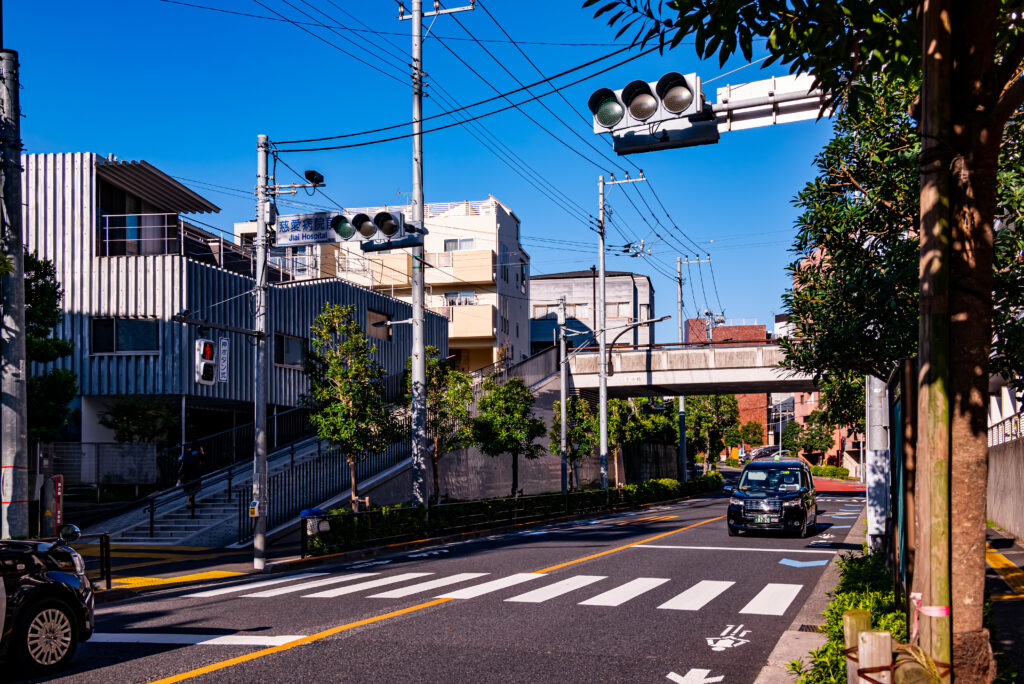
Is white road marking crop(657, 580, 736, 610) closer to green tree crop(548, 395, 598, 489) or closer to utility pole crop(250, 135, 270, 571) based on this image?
utility pole crop(250, 135, 270, 571)

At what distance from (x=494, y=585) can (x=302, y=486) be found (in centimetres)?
1222

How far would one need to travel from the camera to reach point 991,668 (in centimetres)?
491

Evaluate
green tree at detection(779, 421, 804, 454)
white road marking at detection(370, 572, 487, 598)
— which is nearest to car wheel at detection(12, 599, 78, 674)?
white road marking at detection(370, 572, 487, 598)

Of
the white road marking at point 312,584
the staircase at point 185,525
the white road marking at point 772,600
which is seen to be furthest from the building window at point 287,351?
the white road marking at point 772,600

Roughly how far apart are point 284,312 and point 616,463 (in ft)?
84.4

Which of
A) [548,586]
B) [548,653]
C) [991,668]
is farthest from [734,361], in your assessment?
[991,668]

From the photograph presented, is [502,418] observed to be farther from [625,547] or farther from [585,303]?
[585,303]

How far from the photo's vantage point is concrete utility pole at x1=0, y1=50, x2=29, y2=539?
45.6ft

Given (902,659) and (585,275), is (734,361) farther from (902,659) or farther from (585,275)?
(585,275)

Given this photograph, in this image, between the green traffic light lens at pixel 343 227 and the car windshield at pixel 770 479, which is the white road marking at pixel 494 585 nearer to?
the green traffic light lens at pixel 343 227

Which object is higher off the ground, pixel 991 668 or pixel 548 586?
pixel 991 668

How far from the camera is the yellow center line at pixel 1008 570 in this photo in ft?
44.5

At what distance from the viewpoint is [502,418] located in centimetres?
3375

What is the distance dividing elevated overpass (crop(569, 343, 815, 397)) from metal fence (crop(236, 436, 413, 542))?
1814 cm
